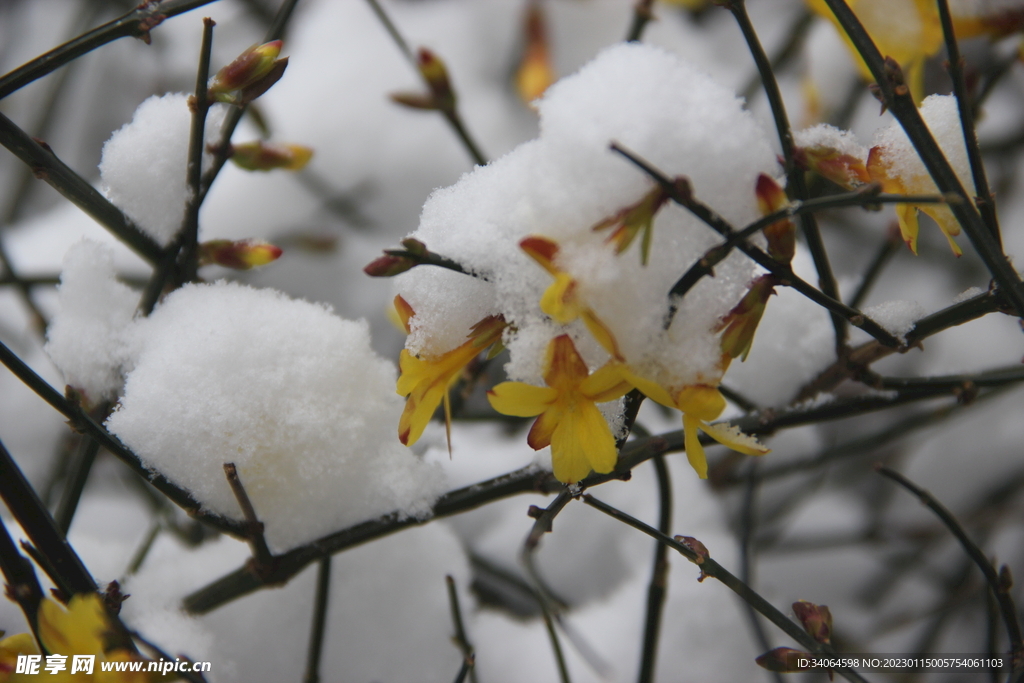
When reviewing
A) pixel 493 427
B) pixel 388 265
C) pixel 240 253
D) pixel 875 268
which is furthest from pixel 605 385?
pixel 493 427

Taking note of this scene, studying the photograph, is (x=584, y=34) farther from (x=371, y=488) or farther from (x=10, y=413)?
(x=10, y=413)

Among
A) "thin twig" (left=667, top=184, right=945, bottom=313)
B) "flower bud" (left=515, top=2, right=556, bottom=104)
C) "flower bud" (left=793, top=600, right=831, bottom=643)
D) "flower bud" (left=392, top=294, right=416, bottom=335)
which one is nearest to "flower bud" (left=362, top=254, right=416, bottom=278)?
"flower bud" (left=392, top=294, right=416, bottom=335)

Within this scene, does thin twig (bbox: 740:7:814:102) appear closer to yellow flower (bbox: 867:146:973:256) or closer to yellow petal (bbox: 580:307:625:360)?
yellow flower (bbox: 867:146:973:256)

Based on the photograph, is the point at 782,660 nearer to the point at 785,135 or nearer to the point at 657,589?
the point at 657,589

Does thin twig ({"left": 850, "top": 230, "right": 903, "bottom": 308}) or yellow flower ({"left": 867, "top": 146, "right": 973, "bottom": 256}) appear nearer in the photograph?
yellow flower ({"left": 867, "top": 146, "right": 973, "bottom": 256})

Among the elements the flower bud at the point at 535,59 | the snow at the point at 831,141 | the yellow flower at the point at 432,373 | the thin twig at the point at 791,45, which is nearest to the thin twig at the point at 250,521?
the yellow flower at the point at 432,373
